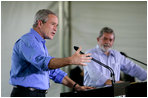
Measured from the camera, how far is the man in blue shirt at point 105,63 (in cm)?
291

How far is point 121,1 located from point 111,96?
3.34 meters

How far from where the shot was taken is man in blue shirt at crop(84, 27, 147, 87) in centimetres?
291

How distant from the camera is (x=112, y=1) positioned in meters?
4.88

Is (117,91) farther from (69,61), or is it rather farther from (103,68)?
(103,68)

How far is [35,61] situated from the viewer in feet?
5.44

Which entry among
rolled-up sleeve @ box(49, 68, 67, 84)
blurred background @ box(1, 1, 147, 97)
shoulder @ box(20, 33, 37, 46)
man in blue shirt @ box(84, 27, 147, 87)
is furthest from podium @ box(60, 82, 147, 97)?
blurred background @ box(1, 1, 147, 97)

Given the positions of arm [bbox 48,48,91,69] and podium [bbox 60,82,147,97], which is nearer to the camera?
arm [bbox 48,48,91,69]

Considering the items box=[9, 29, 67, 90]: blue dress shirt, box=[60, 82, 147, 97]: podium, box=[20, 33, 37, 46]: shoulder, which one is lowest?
box=[60, 82, 147, 97]: podium

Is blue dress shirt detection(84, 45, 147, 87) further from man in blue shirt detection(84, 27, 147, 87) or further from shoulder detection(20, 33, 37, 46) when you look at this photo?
shoulder detection(20, 33, 37, 46)

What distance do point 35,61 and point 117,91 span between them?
694mm

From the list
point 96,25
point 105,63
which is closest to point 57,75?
point 105,63

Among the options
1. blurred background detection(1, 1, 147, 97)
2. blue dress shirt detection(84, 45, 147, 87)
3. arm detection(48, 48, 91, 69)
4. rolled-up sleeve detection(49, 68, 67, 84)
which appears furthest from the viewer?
blurred background detection(1, 1, 147, 97)

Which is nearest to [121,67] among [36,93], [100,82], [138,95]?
[100,82]

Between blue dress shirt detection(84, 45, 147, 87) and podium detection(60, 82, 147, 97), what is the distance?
749mm
